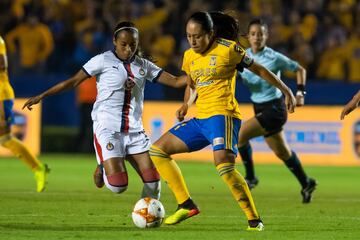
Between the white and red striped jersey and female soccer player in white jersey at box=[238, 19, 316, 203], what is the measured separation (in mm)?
3142

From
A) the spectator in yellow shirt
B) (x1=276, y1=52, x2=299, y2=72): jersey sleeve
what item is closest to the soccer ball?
(x1=276, y1=52, x2=299, y2=72): jersey sleeve

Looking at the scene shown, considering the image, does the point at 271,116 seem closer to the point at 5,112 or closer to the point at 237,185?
the point at 5,112

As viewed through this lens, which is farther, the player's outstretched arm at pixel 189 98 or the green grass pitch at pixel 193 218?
the player's outstretched arm at pixel 189 98

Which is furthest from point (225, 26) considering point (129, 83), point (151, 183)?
point (151, 183)

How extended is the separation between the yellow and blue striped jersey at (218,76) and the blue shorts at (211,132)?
0.22 ft

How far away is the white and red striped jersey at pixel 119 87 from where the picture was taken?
10438 millimetres

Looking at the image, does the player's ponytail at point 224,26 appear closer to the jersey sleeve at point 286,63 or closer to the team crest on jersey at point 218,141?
the team crest on jersey at point 218,141

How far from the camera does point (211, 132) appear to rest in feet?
31.4

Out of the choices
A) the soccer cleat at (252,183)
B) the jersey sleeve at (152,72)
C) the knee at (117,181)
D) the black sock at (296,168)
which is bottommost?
the soccer cleat at (252,183)

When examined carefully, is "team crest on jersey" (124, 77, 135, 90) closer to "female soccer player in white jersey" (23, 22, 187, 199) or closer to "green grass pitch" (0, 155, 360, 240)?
"female soccer player in white jersey" (23, 22, 187, 199)

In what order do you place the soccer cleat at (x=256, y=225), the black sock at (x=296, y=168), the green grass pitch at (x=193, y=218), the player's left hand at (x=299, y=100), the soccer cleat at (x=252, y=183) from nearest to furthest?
the green grass pitch at (x=193, y=218) < the soccer cleat at (x=256, y=225) < the player's left hand at (x=299, y=100) < the black sock at (x=296, y=168) < the soccer cleat at (x=252, y=183)

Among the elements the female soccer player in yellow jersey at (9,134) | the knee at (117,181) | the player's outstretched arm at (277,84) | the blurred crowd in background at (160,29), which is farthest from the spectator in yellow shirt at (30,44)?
the player's outstretched arm at (277,84)

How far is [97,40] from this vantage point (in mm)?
21438

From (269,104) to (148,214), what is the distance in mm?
4368
